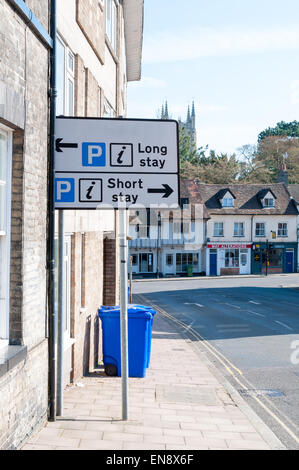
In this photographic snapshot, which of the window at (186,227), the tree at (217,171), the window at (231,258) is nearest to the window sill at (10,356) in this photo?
the window at (186,227)

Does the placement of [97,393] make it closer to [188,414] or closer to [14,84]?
[188,414]

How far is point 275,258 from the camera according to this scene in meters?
52.6

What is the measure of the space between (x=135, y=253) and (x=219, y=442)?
139 ft

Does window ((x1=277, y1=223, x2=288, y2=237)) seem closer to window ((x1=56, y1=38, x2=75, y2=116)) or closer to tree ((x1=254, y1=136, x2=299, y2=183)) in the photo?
tree ((x1=254, y1=136, x2=299, y2=183))

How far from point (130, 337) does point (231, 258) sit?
139ft

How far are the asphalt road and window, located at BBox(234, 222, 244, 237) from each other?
17668 millimetres

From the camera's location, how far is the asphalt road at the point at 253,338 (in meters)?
8.71

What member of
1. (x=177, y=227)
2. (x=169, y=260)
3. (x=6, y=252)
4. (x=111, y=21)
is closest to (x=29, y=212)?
(x=6, y=252)

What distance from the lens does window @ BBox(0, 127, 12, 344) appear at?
207 inches

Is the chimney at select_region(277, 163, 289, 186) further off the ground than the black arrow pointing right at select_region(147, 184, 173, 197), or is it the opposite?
the chimney at select_region(277, 163, 289, 186)

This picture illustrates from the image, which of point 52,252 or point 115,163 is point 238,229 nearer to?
point 115,163

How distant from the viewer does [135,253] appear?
1908 inches

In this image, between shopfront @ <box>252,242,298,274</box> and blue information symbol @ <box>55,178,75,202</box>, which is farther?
shopfront @ <box>252,242,298,274</box>

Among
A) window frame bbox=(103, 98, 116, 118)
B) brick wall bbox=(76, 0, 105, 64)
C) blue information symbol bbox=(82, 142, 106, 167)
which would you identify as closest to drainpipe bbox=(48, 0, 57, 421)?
blue information symbol bbox=(82, 142, 106, 167)
